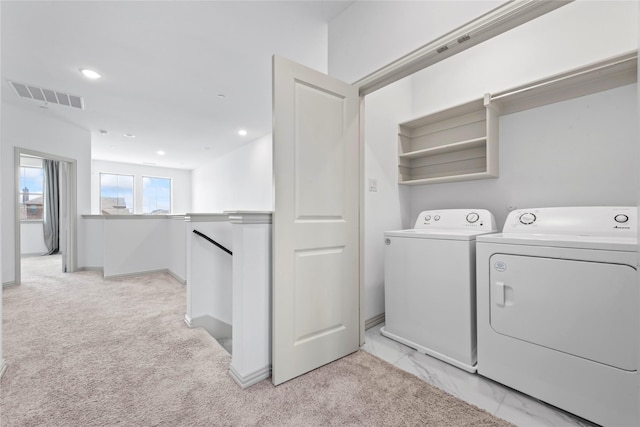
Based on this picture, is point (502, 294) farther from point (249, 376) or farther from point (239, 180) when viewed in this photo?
point (239, 180)

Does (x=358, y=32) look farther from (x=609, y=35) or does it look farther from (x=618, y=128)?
(x=618, y=128)

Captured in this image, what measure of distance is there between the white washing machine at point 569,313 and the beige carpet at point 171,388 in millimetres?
380

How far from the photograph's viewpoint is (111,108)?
153 inches

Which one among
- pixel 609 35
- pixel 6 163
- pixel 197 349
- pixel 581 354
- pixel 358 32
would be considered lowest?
pixel 197 349

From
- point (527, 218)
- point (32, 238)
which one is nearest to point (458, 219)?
point (527, 218)

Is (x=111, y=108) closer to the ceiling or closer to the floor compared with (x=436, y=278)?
closer to the ceiling

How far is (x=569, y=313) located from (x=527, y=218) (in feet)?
2.44

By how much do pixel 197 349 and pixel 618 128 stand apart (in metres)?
3.23

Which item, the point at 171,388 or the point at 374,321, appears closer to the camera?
the point at 171,388

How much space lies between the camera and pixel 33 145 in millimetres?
3992

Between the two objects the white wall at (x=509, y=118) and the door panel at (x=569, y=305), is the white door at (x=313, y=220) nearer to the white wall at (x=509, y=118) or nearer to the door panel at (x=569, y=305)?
the white wall at (x=509, y=118)

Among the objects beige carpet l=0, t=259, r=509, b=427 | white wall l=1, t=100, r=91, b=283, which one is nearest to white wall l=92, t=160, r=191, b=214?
white wall l=1, t=100, r=91, b=283

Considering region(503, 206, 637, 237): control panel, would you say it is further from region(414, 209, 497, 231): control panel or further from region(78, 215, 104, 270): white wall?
region(78, 215, 104, 270): white wall

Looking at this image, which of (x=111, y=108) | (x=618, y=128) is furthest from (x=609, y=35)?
(x=111, y=108)
